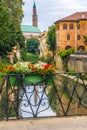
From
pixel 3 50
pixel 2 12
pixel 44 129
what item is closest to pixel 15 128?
pixel 44 129

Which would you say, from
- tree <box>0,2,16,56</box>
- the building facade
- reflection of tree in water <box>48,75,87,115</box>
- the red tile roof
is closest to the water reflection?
reflection of tree in water <box>48,75,87,115</box>

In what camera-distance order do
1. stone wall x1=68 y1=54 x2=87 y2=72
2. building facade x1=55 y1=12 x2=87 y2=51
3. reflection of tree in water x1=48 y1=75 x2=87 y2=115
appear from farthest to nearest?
building facade x1=55 y1=12 x2=87 y2=51
stone wall x1=68 y1=54 x2=87 y2=72
reflection of tree in water x1=48 y1=75 x2=87 y2=115

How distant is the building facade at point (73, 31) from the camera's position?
72625mm

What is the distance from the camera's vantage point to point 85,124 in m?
8.22

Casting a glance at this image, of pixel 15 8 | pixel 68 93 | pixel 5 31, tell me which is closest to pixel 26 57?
pixel 15 8

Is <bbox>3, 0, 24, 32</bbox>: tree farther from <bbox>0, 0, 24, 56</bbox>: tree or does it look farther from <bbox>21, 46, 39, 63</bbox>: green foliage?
<bbox>21, 46, 39, 63</bbox>: green foliage

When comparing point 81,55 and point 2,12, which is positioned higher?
point 2,12

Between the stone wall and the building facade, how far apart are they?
15027mm

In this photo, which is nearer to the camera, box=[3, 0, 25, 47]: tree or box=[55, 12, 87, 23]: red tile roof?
box=[3, 0, 25, 47]: tree

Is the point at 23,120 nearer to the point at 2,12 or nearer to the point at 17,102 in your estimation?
the point at 17,102

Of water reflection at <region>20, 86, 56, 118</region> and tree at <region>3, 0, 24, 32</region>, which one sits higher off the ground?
tree at <region>3, 0, 24, 32</region>

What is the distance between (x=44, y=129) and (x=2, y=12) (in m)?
31.7

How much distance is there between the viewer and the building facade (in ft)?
238

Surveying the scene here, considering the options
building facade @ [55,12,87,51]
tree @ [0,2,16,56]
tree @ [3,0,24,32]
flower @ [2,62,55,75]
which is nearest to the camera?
flower @ [2,62,55,75]
